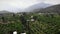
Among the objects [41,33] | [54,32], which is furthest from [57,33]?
[41,33]

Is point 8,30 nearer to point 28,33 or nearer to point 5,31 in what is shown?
point 5,31

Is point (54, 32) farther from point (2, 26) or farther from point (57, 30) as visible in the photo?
point (2, 26)

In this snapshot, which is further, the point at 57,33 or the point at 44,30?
the point at 44,30

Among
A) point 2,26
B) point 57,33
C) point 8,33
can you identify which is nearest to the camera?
point 8,33

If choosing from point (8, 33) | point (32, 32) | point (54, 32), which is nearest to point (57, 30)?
point (54, 32)

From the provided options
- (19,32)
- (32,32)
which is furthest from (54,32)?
(19,32)

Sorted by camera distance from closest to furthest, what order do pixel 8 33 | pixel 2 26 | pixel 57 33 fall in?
pixel 8 33 → pixel 57 33 → pixel 2 26

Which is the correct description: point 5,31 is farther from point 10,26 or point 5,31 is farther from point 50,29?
point 50,29

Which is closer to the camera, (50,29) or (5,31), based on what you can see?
(5,31)
